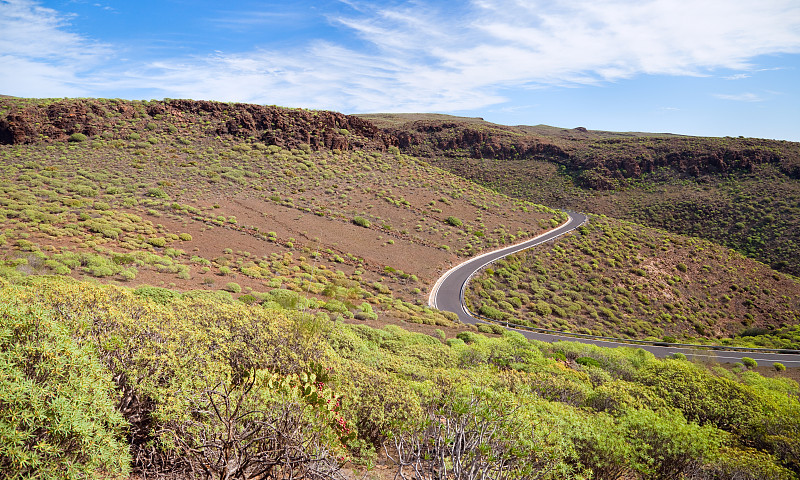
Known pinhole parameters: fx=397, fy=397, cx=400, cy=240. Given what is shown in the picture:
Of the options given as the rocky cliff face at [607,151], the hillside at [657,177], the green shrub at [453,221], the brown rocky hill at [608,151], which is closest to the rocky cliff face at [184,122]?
the rocky cliff face at [607,151]

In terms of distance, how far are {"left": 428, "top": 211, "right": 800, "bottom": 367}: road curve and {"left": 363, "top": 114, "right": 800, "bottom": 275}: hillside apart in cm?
2933

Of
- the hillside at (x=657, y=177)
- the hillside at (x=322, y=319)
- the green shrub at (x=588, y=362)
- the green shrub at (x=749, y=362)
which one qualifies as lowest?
the green shrub at (x=749, y=362)

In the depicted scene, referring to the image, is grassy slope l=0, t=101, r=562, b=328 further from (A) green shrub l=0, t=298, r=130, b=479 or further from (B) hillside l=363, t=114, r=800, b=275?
(B) hillside l=363, t=114, r=800, b=275

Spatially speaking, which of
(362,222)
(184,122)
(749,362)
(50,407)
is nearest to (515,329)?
(749,362)

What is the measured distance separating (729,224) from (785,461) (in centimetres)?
6051

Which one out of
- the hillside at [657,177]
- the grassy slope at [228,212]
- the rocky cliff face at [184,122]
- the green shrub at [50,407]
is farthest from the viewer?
the hillside at [657,177]

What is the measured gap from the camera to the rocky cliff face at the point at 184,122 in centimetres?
4394

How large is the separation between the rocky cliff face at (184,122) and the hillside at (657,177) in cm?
2514

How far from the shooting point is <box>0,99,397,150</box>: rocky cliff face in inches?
1730

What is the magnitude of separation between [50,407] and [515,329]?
85.7 feet

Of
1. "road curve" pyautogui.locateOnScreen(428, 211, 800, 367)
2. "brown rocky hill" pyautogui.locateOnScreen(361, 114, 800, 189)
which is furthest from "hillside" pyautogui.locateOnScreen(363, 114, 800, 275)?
"road curve" pyautogui.locateOnScreen(428, 211, 800, 367)

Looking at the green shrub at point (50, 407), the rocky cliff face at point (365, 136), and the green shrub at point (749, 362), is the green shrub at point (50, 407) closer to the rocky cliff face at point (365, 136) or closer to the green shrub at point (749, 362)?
the green shrub at point (749, 362)

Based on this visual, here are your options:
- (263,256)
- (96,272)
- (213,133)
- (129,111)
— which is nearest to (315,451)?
(96,272)

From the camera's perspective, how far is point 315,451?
4668 mm
